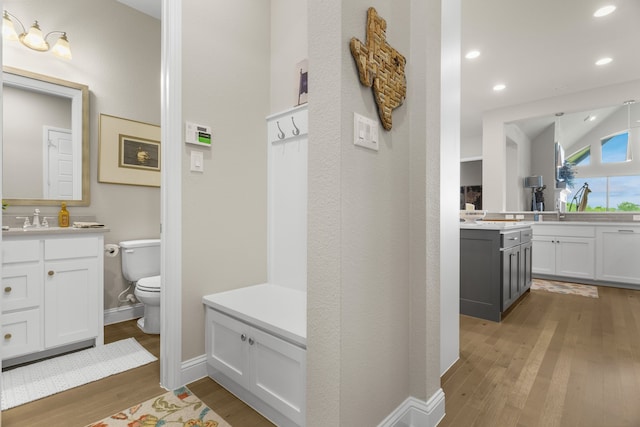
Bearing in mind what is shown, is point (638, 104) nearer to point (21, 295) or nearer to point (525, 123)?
point (525, 123)

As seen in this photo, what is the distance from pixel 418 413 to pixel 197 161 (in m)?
1.85

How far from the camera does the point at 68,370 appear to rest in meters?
1.99

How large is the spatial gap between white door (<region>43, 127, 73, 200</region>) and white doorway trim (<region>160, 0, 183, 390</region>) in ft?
4.82

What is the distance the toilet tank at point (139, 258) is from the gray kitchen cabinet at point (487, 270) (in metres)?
2.92

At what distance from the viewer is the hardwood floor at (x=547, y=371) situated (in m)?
1.56

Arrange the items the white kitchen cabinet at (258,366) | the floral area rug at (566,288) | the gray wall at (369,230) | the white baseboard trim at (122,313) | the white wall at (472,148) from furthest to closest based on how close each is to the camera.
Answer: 1. the white wall at (472,148)
2. the floral area rug at (566,288)
3. the white baseboard trim at (122,313)
4. the white kitchen cabinet at (258,366)
5. the gray wall at (369,230)

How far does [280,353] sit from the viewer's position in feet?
4.73

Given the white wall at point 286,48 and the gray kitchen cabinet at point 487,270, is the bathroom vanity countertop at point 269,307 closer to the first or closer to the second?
the white wall at point 286,48

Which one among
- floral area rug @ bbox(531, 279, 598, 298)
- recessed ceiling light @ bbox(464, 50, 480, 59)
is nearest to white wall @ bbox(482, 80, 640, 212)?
floral area rug @ bbox(531, 279, 598, 298)

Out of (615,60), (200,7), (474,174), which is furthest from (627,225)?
(200,7)

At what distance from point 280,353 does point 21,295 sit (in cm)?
187

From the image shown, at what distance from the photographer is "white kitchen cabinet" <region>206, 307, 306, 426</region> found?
138 cm

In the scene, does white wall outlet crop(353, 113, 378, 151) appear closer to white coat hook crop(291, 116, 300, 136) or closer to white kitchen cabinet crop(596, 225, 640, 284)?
white coat hook crop(291, 116, 300, 136)

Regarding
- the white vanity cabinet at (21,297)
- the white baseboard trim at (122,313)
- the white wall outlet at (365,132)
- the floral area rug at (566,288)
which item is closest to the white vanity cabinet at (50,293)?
the white vanity cabinet at (21,297)
